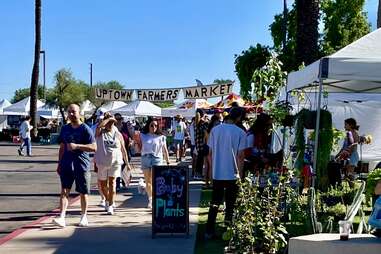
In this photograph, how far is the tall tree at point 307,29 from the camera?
14.7 metres

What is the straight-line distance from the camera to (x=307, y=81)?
883 centimetres

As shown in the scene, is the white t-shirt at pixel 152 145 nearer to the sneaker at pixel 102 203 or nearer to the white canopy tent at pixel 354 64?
the sneaker at pixel 102 203

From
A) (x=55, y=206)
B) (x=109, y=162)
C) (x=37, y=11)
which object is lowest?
(x=55, y=206)

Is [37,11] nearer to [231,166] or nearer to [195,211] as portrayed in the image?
[195,211]

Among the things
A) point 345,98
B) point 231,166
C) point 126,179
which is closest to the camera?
point 231,166

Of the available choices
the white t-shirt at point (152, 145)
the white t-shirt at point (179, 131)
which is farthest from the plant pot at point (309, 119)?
the white t-shirt at point (179, 131)

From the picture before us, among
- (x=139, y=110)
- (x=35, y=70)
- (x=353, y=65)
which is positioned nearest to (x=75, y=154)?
(x=353, y=65)

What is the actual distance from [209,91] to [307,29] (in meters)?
5.12

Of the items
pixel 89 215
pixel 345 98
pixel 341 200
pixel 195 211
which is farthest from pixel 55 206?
pixel 345 98

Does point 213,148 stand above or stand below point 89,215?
above

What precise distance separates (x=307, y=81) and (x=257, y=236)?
3.09m

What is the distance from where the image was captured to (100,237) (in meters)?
8.57

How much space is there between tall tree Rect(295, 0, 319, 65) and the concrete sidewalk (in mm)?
5748

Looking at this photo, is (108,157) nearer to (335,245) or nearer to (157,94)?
(335,245)
